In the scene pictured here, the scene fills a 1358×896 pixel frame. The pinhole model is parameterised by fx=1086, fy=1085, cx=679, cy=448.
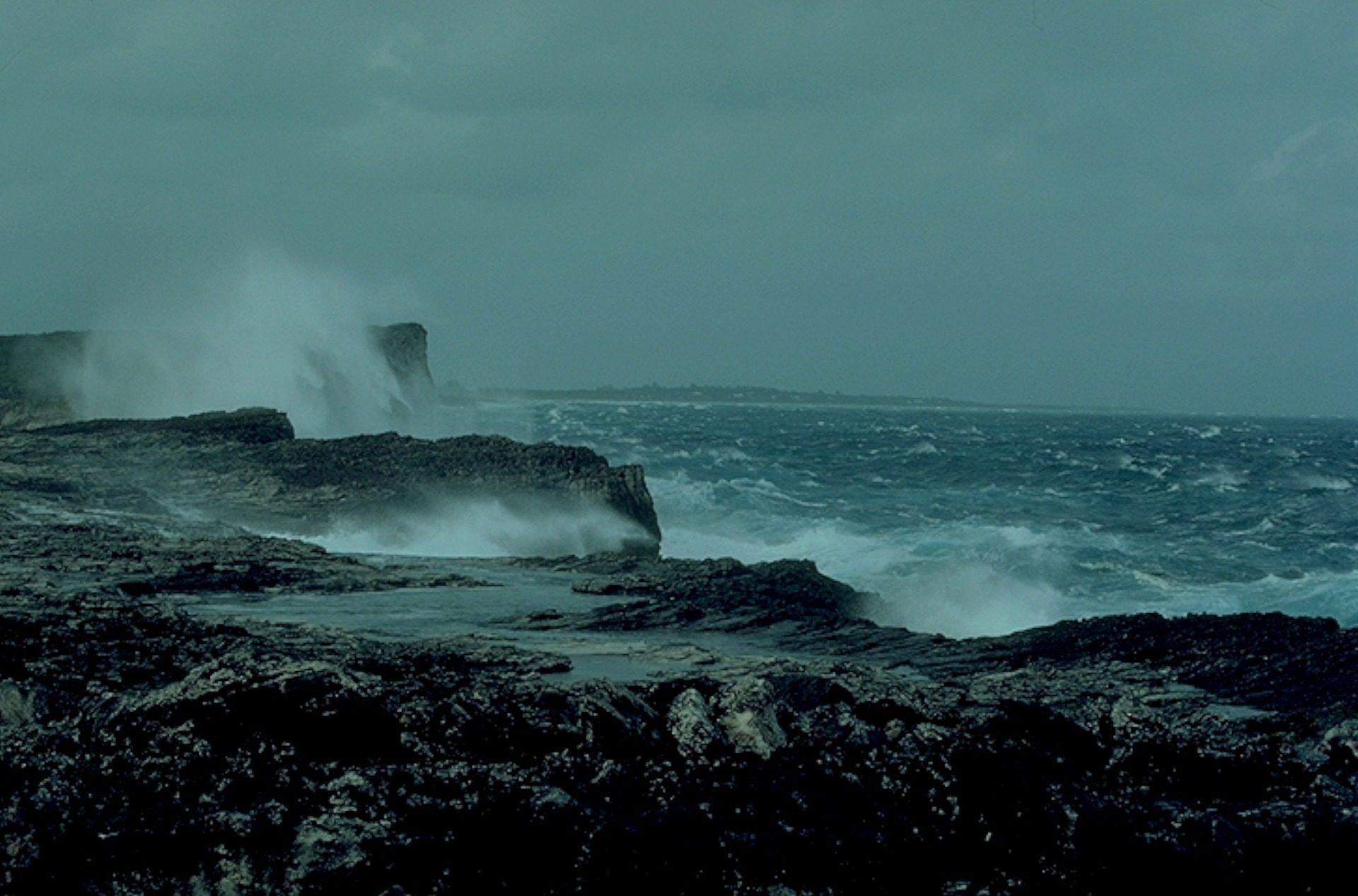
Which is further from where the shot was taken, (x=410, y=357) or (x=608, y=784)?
(x=410, y=357)

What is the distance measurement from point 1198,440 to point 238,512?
59.6 meters

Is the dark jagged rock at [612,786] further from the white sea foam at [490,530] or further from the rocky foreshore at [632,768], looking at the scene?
the white sea foam at [490,530]

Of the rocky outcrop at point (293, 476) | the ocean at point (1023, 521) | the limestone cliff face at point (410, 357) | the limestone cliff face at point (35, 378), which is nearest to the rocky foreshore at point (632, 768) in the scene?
the ocean at point (1023, 521)

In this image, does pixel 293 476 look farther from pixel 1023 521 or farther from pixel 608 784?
pixel 608 784

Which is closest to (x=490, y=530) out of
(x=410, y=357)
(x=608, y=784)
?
(x=608, y=784)

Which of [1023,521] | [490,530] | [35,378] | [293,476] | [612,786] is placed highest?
[35,378]

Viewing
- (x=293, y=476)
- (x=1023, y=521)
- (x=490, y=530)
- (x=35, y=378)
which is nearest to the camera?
(x=490, y=530)

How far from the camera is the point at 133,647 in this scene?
5.88 m

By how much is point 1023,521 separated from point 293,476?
17.4 metres

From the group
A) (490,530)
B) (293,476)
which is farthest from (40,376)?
(490,530)

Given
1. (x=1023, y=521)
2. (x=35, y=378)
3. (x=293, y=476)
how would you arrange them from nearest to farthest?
(x=293, y=476)
(x=1023, y=521)
(x=35, y=378)

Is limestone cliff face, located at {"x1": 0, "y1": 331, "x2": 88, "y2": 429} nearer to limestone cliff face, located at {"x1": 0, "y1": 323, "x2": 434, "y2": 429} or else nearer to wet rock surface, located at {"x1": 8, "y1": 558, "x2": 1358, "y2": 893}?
limestone cliff face, located at {"x1": 0, "y1": 323, "x2": 434, "y2": 429}

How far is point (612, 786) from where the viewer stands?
4.37 metres

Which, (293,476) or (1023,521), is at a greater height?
(293,476)
